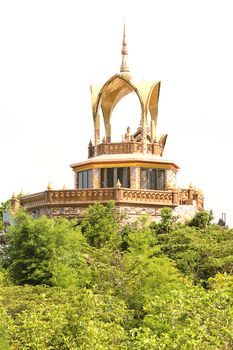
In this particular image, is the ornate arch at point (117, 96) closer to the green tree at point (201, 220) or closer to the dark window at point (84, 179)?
the dark window at point (84, 179)

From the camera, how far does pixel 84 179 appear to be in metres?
51.1

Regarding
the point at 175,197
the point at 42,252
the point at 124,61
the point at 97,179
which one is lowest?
the point at 42,252

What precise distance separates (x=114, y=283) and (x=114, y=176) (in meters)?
10.5

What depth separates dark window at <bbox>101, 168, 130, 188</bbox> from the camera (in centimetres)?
4984

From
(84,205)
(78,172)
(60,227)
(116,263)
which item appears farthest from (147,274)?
(78,172)

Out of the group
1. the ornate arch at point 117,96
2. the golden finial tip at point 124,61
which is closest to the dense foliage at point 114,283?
the ornate arch at point 117,96

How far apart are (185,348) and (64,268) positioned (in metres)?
15.4

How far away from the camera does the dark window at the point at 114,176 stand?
49.8 metres

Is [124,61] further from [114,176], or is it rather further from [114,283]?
[114,283]

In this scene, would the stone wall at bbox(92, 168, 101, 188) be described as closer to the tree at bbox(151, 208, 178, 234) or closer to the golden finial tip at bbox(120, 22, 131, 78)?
the tree at bbox(151, 208, 178, 234)

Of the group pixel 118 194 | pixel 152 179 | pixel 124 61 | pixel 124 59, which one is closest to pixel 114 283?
pixel 118 194

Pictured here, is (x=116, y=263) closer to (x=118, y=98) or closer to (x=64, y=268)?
(x=64, y=268)

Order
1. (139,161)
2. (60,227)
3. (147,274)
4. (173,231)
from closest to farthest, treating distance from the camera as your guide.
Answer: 1. (147,274)
2. (60,227)
3. (173,231)
4. (139,161)

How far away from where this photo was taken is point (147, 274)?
40.4m
